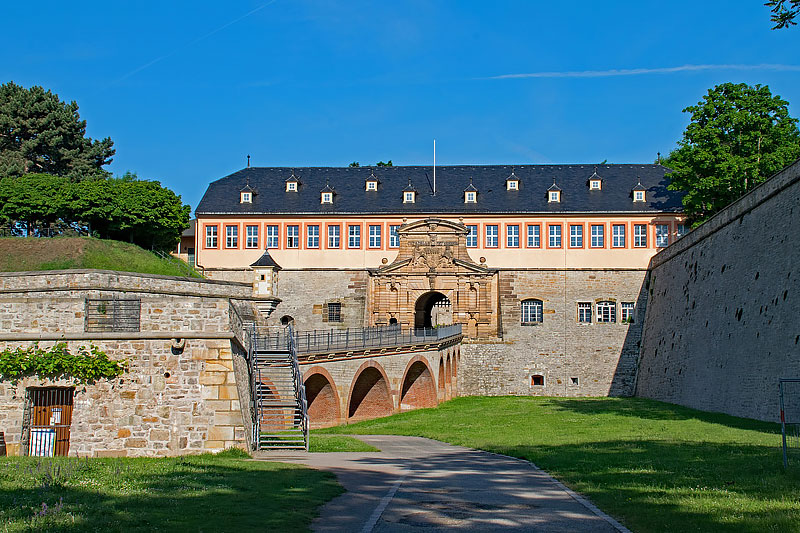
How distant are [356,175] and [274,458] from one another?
41.4 meters

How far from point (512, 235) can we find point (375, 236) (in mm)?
8927

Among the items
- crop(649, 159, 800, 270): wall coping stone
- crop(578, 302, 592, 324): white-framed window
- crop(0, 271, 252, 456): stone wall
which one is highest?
crop(649, 159, 800, 270): wall coping stone

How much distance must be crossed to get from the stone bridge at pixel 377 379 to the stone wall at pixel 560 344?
9.64 ft

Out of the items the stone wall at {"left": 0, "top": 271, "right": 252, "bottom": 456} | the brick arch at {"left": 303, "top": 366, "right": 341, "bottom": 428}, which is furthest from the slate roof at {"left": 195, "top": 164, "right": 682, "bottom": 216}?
the stone wall at {"left": 0, "top": 271, "right": 252, "bottom": 456}

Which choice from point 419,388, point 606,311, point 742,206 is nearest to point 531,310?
point 606,311

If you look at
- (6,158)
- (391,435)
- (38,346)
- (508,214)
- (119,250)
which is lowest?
(391,435)

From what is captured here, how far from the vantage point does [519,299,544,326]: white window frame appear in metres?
53.6

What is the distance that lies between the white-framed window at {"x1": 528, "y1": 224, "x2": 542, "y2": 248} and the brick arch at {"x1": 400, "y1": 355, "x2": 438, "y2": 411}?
14.4 m

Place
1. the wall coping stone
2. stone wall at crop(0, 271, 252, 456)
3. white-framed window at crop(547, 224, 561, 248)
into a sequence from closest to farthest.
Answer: stone wall at crop(0, 271, 252, 456) < the wall coping stone < white-framed window at crop(547, 224, 561, 248)

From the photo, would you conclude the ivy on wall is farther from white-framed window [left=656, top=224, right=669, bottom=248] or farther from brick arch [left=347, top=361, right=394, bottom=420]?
white-framed window [left=656, top=224, right=669, bottom=248]

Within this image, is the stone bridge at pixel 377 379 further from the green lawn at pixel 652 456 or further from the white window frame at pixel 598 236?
the white window frame at pixel 598 236

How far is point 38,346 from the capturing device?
19.9 metres

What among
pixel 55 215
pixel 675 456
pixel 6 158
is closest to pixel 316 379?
pixel 675 456

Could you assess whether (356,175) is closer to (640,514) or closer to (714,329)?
(714,329)
